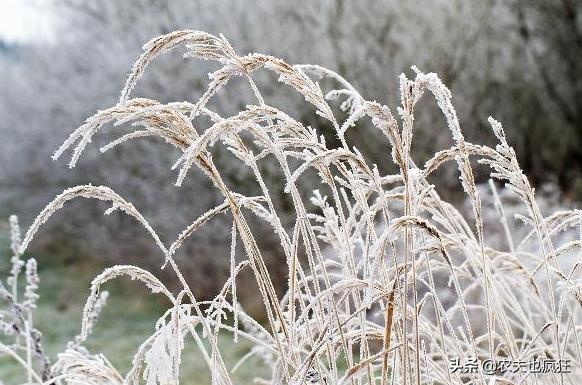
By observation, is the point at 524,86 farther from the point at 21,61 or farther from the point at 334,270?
the point at 21,61

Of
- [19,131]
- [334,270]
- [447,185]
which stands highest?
[19,131]

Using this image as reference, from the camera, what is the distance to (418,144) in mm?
4441

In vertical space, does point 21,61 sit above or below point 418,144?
above

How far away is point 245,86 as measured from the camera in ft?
13.8

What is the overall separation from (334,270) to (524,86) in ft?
6.48

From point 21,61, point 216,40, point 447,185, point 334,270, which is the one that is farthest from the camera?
point 21,61

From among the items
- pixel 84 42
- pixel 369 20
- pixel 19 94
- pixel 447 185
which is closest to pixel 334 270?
pixel 447 185

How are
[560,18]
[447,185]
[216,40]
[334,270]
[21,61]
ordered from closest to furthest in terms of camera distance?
1. [216,40]
2. [334,270]
3. [447,185]
4. [560,18]
5. [21,61]

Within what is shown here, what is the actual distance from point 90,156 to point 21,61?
0.73 metres

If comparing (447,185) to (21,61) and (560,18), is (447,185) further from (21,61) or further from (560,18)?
(21,61)

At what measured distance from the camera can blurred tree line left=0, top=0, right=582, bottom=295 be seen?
14.2ft

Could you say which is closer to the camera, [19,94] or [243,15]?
[243,15]

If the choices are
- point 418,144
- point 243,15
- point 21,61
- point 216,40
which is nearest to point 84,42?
point 21,61

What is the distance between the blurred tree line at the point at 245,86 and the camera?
432 cm
